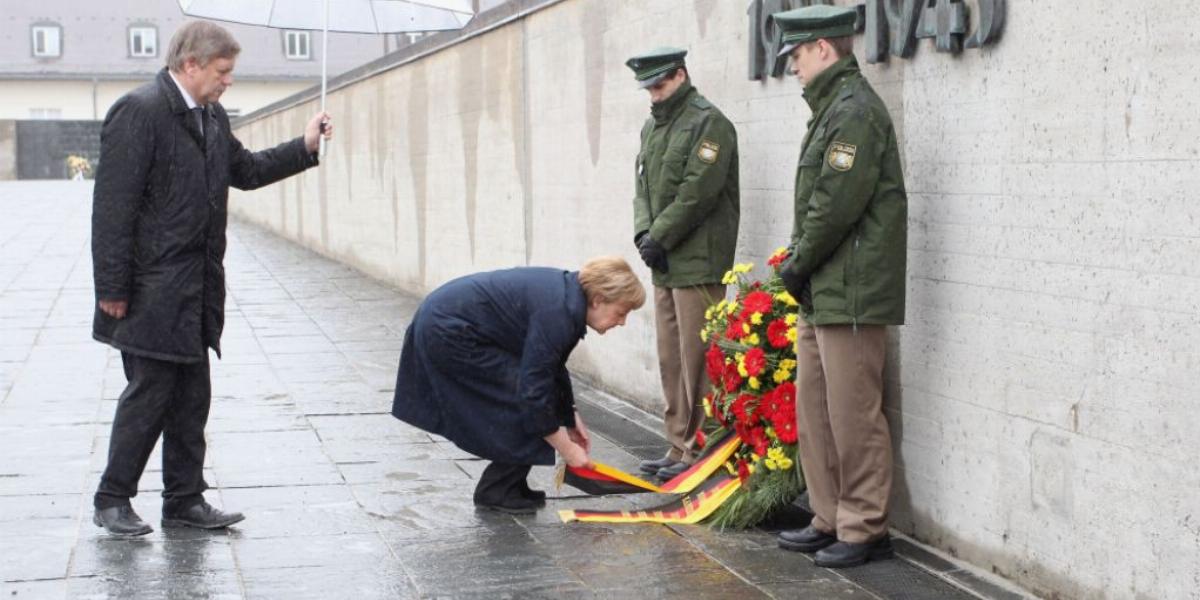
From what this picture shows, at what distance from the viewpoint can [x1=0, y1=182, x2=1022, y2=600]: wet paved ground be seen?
543 centimetres

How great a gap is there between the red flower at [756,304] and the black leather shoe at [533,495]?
3.69 feet

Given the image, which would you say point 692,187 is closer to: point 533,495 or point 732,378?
point 732,378

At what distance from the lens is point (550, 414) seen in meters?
6.08

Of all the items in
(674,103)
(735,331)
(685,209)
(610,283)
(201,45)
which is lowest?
(735,331)

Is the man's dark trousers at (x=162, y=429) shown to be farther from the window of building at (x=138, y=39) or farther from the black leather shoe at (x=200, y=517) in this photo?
the window of building at (x=138, y=39)

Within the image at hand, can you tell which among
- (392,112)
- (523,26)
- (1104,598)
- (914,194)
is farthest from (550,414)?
(392,112)

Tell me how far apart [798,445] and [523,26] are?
6466 mm

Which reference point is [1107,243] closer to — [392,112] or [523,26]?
[523,26]

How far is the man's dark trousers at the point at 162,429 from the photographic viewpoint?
6.02 meters

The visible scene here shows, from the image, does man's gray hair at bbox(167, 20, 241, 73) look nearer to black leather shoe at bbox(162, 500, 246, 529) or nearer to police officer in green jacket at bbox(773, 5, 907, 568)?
black leather shoe at bbox(162, 500, 246, 529)

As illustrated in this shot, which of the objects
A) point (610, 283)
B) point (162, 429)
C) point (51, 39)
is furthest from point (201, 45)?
point (51, 39)

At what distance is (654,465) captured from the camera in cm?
740

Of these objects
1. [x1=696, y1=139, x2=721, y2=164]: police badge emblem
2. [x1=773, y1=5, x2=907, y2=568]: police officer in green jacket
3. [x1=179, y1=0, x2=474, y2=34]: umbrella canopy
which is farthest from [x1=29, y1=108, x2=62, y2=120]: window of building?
[x1=773, y1=5, x2=907, y2=568]: police officer in green jacket

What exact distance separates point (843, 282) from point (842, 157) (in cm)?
43
